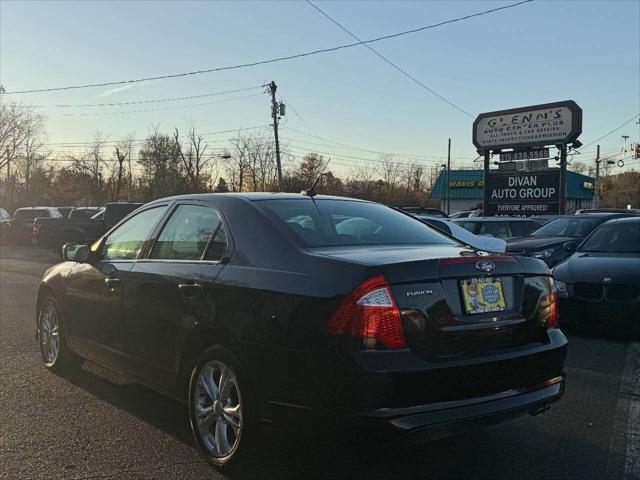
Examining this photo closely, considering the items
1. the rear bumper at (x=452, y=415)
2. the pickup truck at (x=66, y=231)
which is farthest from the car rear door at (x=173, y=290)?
the pickup truck at (x=66, y=231)

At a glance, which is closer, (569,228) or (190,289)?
(190,289)

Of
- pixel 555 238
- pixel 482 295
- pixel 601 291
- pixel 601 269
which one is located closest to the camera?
pixel 482 295

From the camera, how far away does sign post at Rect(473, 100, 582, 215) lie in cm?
2106

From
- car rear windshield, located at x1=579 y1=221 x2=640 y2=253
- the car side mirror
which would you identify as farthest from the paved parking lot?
car rear windshield, located at x1=579 y1=221 x2=640 y2=253

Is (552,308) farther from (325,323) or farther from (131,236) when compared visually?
(131,236)

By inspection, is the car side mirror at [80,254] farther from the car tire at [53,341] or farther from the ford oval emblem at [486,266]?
the ford oval emblem at [486,266]

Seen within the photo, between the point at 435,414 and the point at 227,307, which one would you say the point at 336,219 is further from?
the point at 435,414

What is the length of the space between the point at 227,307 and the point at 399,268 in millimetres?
1040

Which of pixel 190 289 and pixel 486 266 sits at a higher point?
pixel 486 266

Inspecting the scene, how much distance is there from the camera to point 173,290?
153 inches

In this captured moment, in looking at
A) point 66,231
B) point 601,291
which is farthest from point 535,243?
point 66,231

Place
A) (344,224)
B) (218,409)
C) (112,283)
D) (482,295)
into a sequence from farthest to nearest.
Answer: (112,283), (344,224), (218,409), (482,295)

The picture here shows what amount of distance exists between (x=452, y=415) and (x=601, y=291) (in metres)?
5.09

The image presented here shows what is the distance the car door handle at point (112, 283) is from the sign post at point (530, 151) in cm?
1859
